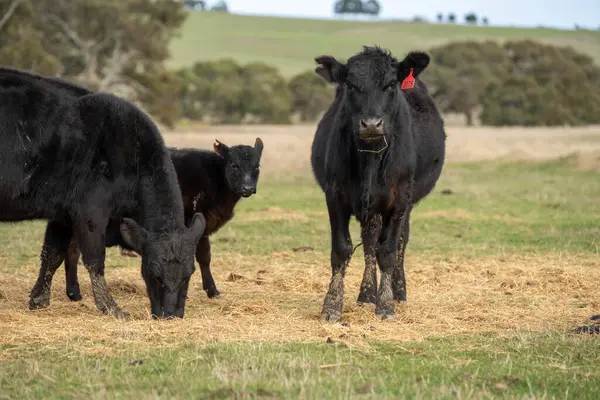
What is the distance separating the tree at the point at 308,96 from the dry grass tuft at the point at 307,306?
6169 centimetres

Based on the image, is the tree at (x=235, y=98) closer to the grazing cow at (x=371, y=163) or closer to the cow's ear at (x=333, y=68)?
the cow's ear at (x=333, y=68)

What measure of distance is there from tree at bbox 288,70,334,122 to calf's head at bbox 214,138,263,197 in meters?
62.1

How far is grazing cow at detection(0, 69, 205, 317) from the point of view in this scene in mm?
9359

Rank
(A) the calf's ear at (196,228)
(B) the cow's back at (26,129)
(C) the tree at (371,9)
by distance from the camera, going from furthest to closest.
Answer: (C) the tree at (371,9), (A) the calf's ear at (196,228), (B) the cow's back at (26,129)

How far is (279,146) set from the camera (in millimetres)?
41344

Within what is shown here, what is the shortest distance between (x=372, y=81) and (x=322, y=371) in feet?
10.3

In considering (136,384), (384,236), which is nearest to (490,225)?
(384,236)

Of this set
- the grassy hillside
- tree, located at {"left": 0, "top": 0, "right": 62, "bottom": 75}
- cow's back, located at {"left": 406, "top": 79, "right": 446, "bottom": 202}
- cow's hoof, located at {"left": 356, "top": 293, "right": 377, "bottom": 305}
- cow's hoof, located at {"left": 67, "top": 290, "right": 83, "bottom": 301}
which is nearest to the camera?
cow's hoof, located at {"left": 356, "top": 293, "right": 377, "bottom": 305}

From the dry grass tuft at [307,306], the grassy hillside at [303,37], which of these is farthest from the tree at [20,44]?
the grassy hillside at [303,37]

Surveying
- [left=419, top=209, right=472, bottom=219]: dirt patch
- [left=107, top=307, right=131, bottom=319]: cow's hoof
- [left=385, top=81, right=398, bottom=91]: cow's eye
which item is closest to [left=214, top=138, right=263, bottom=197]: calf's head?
[left=107, top=307, right=131, bottom=319]: cow's hoof

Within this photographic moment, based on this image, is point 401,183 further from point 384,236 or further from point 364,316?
point 364,316

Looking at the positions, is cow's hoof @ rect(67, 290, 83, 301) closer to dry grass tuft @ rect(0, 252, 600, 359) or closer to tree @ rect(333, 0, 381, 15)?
dry grass tuft @ rect(0, 252, 600, 359)

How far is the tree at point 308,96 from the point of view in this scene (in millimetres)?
74938

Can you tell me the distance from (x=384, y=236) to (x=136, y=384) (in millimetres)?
3729
